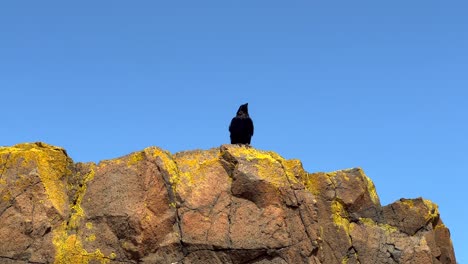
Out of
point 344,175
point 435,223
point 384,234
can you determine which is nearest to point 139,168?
point 344,175

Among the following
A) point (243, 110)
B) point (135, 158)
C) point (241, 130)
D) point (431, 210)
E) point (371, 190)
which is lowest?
point (431, 210)

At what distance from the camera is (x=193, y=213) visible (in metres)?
18.3

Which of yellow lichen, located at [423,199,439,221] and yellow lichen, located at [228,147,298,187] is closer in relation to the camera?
yellow lichen, located at [228,147,298,187]

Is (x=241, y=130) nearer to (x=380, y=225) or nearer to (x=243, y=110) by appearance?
(x=243, y=110)

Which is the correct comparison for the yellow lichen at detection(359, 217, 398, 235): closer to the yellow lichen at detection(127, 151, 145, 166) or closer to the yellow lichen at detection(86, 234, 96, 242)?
the yellow lichen at detection(127, 151, 145, 166)

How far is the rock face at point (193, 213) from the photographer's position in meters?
17.8

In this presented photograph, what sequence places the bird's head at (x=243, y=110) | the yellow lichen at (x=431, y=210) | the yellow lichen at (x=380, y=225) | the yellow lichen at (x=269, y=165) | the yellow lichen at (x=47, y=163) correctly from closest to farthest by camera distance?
1. the yellow lichen at (x=47, y=163)
2. the yellow lichen at (x=269, y=165)
3. the yellow lichen at (x=380, y=225)
4. the yellow lichen at (x=431, y=210)
5. the bird's head at (x=243, y=110)

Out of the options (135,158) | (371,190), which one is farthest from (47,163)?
(371,190)

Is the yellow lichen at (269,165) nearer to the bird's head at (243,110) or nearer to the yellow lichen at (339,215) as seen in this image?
the yellow lichen at (339,215)

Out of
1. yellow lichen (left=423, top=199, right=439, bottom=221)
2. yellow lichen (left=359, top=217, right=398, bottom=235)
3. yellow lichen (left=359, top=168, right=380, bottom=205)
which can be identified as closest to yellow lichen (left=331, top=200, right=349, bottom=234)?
yellow lichen (left=359, top=217, right=398, bottom=235)

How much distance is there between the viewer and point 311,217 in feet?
62.4

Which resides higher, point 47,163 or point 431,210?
point 47,163

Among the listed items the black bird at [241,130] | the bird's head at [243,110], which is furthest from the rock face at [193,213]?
the bird's head at [243,110]

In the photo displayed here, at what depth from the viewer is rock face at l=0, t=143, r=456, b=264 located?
17812 mm
